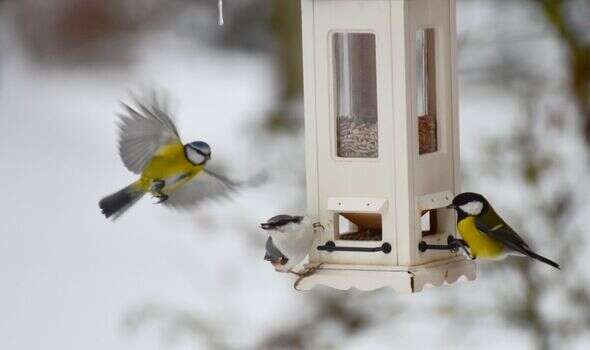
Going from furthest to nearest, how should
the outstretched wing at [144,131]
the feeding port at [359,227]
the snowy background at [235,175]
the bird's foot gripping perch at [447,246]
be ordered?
the snowy background at [235,175] < the feeding port at [359,227] < the bird's foot gripping perch at [447,246] < the outstretched wing at [144,131]

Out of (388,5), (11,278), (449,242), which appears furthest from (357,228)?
(11,278)

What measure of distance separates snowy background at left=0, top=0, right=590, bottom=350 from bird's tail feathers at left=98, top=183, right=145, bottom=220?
105cm

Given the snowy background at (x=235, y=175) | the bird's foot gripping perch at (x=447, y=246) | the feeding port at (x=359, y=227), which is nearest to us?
the bird's foot gripping perch at (x=447, y=246)

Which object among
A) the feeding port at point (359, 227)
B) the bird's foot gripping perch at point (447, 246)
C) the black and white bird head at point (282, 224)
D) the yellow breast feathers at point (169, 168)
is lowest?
the bird's foot gripping perch at point (447, 246)

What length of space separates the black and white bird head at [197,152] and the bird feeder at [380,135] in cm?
28

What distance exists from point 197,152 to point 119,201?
0.17m

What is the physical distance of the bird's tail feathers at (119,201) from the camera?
2395 mm

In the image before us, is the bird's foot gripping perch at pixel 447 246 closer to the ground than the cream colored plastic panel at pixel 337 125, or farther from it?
closer to the ground

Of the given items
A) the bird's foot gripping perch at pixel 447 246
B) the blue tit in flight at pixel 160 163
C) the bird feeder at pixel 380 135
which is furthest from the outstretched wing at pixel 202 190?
the bird's foot gripping perch at pixel 447 246

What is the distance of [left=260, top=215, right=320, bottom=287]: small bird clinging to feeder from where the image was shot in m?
2.53

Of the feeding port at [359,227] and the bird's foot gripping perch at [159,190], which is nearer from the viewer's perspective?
the bird's foot gripping perch at [159,190]

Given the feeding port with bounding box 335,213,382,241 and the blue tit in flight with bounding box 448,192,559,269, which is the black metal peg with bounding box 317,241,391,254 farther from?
the blue tit in flight with bounding box 448,192,559,269

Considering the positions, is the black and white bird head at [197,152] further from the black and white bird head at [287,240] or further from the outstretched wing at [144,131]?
the black and white bird head at [287,240]

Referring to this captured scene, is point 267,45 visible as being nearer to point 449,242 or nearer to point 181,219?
point 181,219
